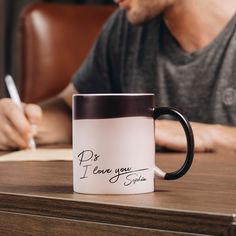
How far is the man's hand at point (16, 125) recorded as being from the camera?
4.38ft

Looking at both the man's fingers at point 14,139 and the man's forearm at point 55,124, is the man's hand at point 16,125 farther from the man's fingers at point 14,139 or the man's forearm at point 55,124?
the man's forearm at point 55,124

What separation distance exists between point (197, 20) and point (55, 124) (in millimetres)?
449

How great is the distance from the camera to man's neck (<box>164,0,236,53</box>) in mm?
1662

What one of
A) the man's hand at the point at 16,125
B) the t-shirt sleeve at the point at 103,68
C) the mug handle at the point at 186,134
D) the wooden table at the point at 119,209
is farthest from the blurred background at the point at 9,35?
the mug handle at the point at 186,134

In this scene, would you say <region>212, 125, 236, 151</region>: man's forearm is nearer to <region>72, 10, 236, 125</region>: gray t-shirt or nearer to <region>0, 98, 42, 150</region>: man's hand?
<region>72, 10, 236, 125</region>: gray t-shirt

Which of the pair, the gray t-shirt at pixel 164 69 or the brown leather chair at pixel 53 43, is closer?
the gray t-shirt at pixel 164 69

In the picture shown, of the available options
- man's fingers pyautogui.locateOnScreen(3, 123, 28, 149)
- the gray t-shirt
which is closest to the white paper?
man's fingers pyautogui.locateOnScreen(3, 123, 28, 149)

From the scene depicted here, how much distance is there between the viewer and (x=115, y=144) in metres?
0.72

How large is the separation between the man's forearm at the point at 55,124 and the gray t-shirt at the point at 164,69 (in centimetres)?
9

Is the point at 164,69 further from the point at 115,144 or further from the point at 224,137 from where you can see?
the point at 115,144

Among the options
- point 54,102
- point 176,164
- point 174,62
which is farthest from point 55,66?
point 176,164

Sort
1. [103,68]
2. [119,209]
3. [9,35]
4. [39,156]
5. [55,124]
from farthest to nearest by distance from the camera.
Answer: [9,35] < [103,68] < [55,124] < [39,156] < [119,209]

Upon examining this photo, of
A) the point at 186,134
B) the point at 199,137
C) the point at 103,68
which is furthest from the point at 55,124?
the point at 186,134

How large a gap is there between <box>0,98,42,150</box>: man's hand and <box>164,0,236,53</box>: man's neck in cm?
48
